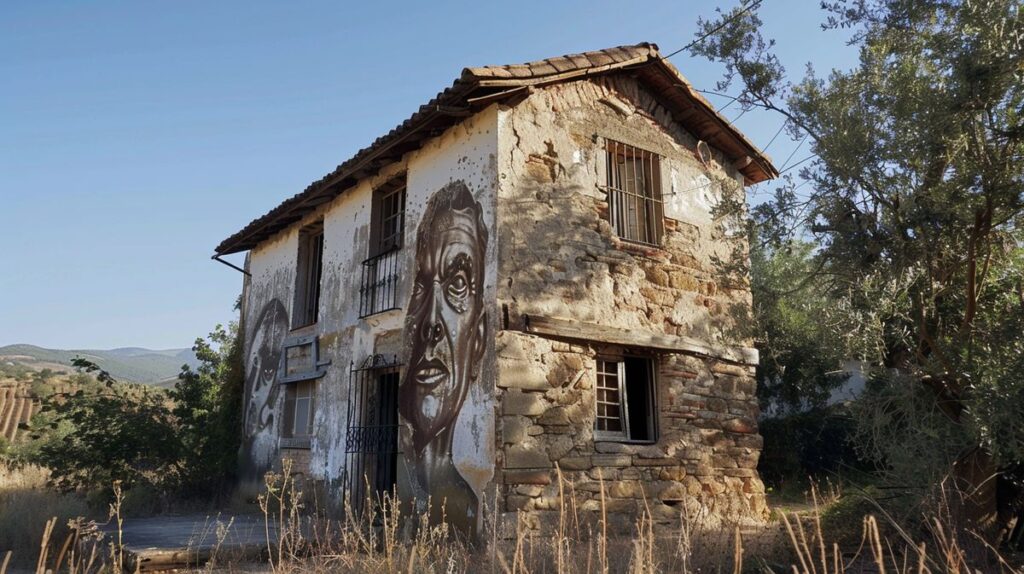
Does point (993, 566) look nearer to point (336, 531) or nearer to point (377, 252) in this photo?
point (336, 531)

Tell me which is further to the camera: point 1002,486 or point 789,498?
point 789,498

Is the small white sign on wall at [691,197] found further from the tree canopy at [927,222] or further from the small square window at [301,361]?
the small square window at [301,361]

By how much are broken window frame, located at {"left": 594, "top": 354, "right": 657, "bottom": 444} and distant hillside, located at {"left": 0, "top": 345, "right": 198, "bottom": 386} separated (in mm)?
33191

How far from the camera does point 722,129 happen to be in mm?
9977

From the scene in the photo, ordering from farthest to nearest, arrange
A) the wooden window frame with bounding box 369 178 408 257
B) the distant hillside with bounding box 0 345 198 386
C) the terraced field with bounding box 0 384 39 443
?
the distant hillside with bounding box 0 345 198 386 < the terraced field with bounding box 0 384 39 443 < the wooden window frame with bounding box 369 178 408 257

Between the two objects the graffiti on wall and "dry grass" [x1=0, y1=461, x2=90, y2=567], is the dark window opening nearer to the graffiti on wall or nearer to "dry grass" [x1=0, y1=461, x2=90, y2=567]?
the graffiti on wall

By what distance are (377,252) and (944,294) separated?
6727 mm

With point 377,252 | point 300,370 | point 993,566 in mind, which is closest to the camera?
point 993,566

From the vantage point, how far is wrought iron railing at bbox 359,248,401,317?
30.2 ft

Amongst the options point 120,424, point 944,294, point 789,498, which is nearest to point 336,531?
point 120,424

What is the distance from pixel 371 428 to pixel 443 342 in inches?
81.4

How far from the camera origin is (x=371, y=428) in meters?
9.38

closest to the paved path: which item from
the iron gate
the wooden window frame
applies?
the iron gate

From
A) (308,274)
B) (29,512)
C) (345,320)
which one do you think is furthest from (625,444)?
(29,512)
